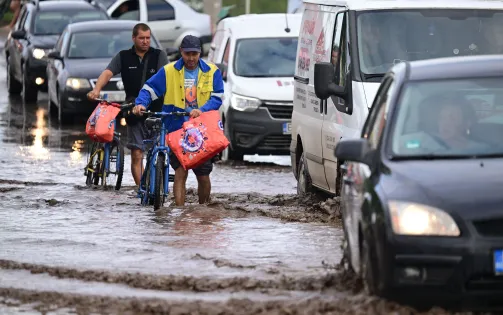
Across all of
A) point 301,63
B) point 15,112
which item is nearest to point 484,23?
point 301,63

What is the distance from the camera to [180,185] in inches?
543

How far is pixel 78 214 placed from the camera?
13.6 metres

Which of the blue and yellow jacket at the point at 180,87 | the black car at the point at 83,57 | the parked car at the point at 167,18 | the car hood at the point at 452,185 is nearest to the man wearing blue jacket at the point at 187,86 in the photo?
the blue and yellow jacket at the point at 180,87

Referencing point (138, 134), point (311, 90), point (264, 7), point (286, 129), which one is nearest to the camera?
point (311, 90)

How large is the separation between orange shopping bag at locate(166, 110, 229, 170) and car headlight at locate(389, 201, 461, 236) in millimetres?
5802

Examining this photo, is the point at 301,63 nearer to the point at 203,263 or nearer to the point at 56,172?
the point at 56,172

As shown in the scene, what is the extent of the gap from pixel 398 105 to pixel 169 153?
5388mm

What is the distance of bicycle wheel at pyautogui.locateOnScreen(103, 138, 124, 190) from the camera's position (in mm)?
16125

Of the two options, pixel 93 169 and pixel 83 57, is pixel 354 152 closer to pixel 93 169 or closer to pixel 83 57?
pixel 93 169

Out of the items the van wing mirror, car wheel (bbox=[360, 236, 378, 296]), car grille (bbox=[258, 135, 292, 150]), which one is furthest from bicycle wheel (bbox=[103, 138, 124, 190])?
car wheel (bbox=[360, 236, 378, 296])

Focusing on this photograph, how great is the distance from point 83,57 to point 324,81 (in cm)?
1295

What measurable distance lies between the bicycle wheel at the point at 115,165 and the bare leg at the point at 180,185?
235cm

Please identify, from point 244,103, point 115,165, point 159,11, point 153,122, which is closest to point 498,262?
point 153,122

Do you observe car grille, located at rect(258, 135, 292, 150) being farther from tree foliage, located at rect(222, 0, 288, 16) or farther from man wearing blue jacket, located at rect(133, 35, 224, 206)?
tree foliage, located at rect(222, 0, 288, 16)
